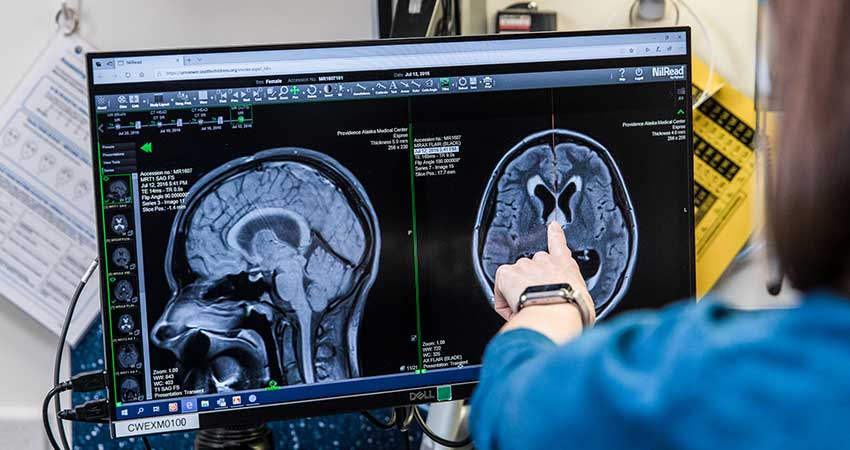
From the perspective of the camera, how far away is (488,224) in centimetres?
117

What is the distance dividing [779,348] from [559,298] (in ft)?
1.25

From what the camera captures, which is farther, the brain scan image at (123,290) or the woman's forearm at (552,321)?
the brain scan image at (123,290)

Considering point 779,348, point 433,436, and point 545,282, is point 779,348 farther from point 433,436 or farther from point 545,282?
point 433,436

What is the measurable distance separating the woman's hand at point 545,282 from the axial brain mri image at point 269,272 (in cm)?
17

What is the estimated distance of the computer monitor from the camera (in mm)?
1088

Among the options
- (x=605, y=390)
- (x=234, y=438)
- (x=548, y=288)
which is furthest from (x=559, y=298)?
(x=234, y=438)

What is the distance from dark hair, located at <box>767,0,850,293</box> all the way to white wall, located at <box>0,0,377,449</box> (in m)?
0.82

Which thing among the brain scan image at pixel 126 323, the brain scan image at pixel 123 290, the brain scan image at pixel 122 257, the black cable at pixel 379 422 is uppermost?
the brain scan image at pixel 122 257

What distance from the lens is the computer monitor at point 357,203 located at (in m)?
1.09

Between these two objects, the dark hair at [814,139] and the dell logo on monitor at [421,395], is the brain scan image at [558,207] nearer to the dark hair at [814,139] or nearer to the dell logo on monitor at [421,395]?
the dell logo on monitor at [421,395]

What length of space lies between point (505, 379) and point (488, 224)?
1.46ft

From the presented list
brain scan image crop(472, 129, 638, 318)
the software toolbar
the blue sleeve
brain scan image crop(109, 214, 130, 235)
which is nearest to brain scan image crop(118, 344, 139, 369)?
brain scan image crop(109, 214, 130, 235)

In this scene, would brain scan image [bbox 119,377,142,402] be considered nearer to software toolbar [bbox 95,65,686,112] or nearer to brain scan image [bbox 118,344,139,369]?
brain scan image [bbox 118,344,139,369]

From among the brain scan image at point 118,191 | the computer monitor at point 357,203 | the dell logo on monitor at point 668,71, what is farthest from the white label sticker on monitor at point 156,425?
the dell logo on monitor at point 668,71
